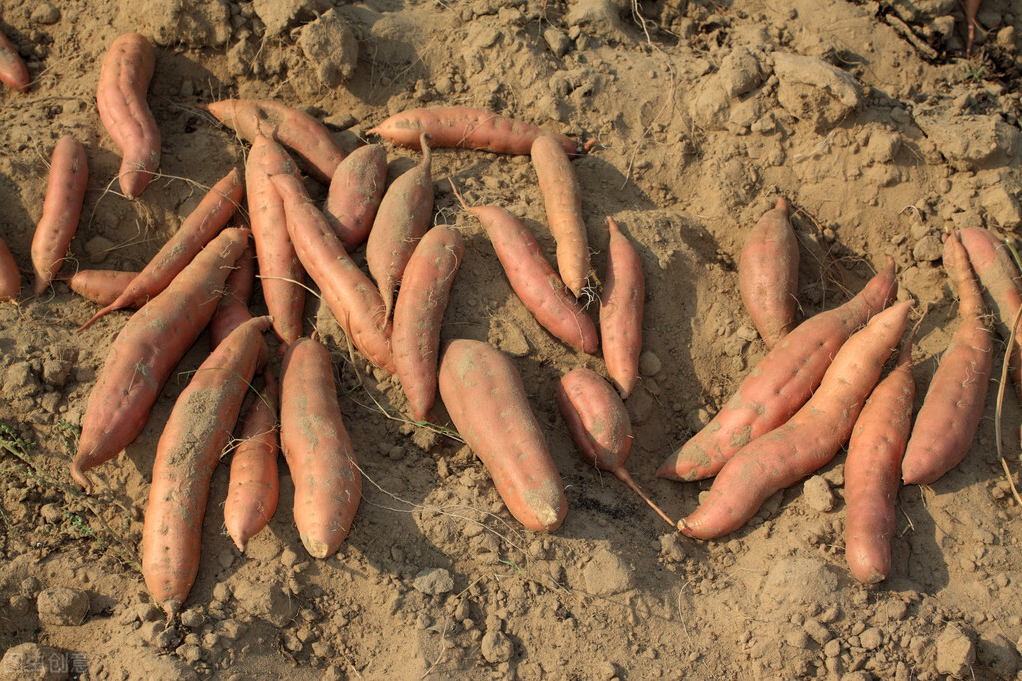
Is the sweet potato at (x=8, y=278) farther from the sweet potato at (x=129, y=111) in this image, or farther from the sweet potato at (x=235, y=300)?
the sweet potato at (x=235, y=300)

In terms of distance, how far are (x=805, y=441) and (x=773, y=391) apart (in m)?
0.24

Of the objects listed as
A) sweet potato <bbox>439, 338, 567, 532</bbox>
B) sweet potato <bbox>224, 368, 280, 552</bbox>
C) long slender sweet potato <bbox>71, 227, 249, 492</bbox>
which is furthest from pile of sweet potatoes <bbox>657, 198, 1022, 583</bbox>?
long slender sweet potato <bbox>71, 227, 249, 492</bbox>

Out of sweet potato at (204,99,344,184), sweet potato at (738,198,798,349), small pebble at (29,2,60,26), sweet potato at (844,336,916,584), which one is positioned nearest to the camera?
sweet potato at (844,336,916,584)

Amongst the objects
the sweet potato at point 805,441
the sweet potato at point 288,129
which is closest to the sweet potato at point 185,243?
the sweet potato at point 288,129

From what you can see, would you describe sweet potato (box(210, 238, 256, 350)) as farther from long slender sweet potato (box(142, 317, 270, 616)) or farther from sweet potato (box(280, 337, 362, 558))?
sweet potato (box(280, 337, 362, 558))

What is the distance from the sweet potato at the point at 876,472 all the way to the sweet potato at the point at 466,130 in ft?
5.77

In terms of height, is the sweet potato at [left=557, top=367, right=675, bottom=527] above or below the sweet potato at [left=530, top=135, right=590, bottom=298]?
below

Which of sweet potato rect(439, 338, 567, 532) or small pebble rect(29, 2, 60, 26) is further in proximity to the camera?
small pebble rect(29, 2, 60, 26)

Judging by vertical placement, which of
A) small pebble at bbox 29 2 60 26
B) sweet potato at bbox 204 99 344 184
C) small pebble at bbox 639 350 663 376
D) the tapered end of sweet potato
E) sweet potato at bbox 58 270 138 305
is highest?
small pebble at bbox 29 2 60 26

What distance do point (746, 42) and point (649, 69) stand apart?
555 millimetres

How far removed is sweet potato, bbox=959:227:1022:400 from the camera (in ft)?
9.63

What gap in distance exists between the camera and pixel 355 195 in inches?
128

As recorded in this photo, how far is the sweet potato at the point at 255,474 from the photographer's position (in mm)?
2430

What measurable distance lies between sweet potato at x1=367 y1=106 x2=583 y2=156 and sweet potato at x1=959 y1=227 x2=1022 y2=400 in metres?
1.81
